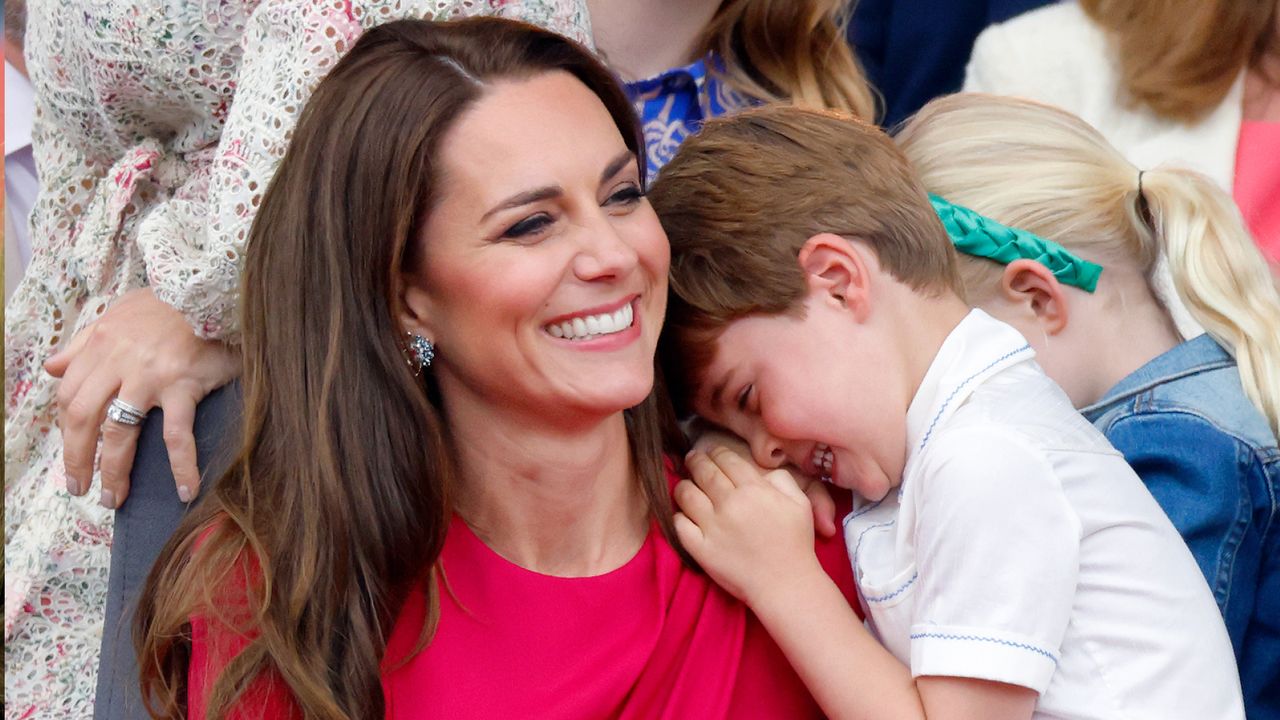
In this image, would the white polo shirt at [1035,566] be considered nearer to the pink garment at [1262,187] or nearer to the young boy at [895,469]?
the young boy at [895,469]

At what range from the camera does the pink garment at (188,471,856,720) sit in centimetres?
156

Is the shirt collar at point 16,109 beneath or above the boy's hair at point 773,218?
beneath

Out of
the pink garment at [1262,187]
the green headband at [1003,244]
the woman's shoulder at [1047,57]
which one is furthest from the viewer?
the woman's shoulder at [1047,57]

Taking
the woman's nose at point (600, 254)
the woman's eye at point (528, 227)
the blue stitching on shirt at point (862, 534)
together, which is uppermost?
the woman's eye at point (528, 227)

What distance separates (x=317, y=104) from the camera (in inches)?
65.4

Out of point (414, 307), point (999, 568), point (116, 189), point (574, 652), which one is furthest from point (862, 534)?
point (116, 189)

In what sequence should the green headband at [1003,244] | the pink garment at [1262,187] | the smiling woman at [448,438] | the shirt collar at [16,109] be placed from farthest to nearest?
1. the shirt collar at [16,109]
2. the pink garment at [1262,187]
3. the green headband at [1003,244]
4. the smiling woman at [448,438]

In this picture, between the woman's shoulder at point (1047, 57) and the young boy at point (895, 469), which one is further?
the woman's shoulder at point (1047, 57)

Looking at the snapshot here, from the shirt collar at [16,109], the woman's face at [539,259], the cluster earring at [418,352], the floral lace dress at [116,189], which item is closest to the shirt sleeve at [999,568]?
the woman's face at [539,259]

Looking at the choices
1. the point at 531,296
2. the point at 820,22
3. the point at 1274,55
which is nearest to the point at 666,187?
the point at 531,296

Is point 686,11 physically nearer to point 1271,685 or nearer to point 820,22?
point 820,22

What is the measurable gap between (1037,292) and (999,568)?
0.63m

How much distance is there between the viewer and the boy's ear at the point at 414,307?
63.9 inches

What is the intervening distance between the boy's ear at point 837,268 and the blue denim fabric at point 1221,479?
501 millimetres
